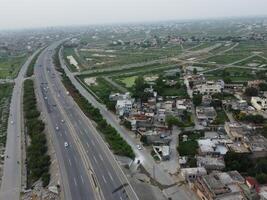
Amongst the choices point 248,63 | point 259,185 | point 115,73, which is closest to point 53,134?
point 259,185

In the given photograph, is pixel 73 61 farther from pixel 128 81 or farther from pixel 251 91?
pixel 251 91

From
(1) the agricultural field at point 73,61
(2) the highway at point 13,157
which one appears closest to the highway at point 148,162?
(2) the highway at point 13,157

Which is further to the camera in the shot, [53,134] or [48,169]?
[53,134]

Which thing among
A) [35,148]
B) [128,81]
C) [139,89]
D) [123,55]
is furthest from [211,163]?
[123,55]

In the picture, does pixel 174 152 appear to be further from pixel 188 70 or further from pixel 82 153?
pixel 188 70

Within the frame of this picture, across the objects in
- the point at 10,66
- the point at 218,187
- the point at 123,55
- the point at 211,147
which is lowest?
the point at 123,55

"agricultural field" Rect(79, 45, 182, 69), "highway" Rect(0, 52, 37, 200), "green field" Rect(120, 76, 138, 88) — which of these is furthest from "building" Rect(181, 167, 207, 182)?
"agricultural field" Rect(79, 45, 182, 69)

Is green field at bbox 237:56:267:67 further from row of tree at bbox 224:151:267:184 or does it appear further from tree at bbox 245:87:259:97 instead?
row of tree at bbox 224:151:267:184
